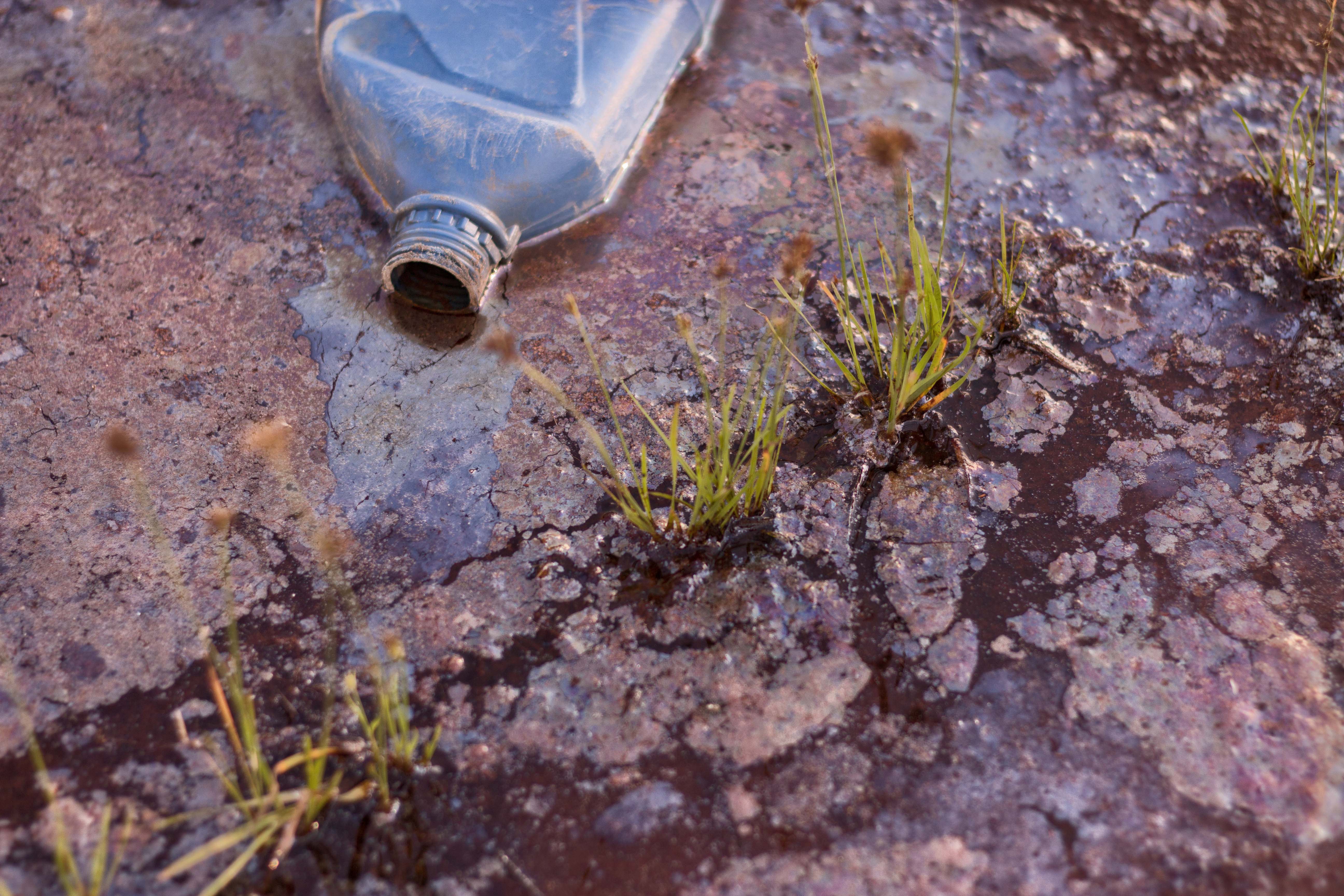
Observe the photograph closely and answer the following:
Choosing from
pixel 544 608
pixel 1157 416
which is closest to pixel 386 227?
pixel 544 608

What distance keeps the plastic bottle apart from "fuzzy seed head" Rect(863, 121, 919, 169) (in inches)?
19.9

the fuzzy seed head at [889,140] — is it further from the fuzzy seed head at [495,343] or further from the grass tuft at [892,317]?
the fuzzy seed head at [495,343]

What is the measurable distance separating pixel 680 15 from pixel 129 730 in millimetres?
1716

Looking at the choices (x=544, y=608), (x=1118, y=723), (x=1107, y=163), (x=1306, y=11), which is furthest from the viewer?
(x=1306, y=11)

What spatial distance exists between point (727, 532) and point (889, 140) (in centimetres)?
63

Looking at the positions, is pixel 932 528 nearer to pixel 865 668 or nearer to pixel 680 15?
pixel 865 668

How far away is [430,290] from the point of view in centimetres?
174

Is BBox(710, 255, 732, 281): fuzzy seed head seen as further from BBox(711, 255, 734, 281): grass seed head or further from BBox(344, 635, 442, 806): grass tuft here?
BBox(344, 635, 442, 806): grass tuft

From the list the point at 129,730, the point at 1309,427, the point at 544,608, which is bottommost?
the point at 129,730

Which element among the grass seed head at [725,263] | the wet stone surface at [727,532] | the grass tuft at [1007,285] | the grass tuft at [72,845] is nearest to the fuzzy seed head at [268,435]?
the wet stone surface at [727,532]

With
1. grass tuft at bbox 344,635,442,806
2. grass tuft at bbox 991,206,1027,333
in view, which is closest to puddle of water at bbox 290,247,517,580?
grass tuft at bbox 344,635,442,806

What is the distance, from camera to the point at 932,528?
4.72ft

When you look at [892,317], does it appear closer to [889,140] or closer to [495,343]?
[889,140]

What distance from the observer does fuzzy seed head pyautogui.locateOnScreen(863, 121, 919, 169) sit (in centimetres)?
139
